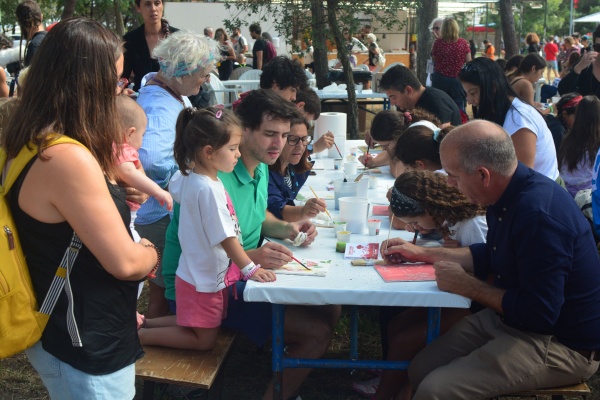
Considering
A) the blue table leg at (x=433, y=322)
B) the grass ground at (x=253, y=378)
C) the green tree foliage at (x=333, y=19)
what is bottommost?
the grass ground at (x=253, y=378)

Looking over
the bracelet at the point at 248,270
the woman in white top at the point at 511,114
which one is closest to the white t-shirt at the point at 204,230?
the bracelet at the point at 248,270

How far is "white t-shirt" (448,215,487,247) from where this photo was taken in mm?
2846

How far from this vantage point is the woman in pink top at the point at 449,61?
8.44m

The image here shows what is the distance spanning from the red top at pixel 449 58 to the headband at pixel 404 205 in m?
6.02

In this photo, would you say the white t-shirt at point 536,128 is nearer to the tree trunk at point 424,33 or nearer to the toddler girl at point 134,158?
the toddler girl at point 134,158

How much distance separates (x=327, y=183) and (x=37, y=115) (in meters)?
2.91

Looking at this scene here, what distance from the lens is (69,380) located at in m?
1.77

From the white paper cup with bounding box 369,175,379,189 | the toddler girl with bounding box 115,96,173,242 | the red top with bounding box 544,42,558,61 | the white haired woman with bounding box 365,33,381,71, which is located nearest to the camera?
the toddler girl with bounding box 115,96,173,242

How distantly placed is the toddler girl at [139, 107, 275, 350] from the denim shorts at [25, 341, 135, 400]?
31.3 inches

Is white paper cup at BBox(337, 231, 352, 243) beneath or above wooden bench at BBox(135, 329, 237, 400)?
above

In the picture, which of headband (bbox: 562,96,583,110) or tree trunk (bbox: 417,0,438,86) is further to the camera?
tree trunk (bbox: 417,0,438,86)

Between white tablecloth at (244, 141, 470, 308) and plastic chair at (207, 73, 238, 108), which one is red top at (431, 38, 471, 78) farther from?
white tablecloth at (244, 141, 470, 308)

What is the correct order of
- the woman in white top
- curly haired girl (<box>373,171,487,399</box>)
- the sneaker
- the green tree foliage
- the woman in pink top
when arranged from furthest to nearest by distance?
the green tree foliage → the woman in pink top → the woman in white top → the sneaker → curly haired girl (<box>373,171,487,399</box>)

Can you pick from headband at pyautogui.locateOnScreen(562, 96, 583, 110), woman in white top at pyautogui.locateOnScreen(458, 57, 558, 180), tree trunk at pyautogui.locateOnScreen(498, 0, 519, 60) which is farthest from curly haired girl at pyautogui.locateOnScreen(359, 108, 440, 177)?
tree trunk at pyautogui.locateOnScreen(498, 0, 519, 60)
